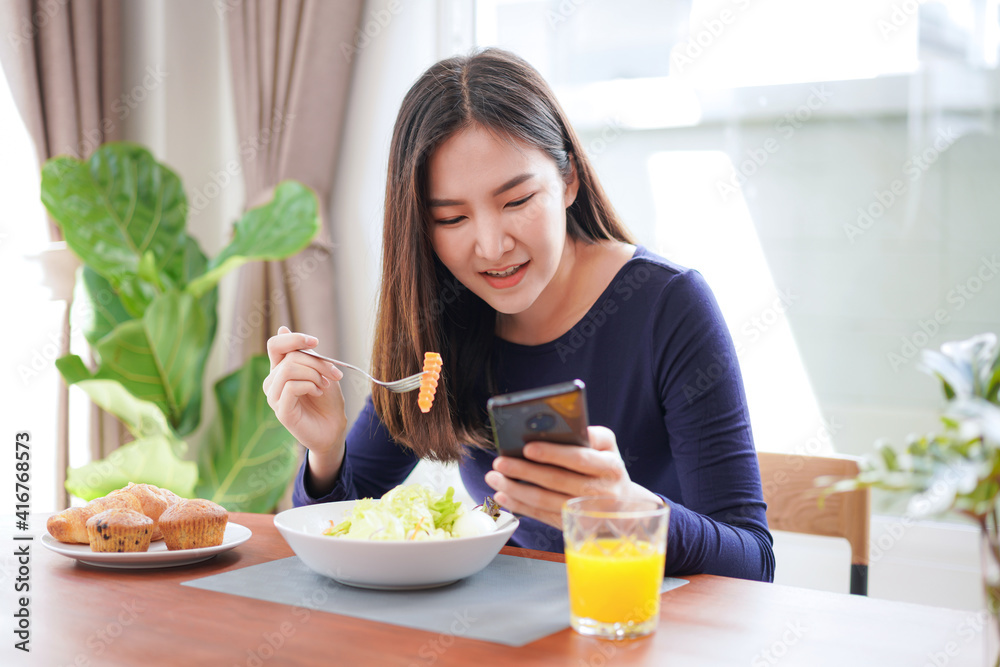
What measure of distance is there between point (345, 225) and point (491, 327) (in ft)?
4.80

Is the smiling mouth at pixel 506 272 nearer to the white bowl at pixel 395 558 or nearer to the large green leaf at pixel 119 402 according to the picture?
the white bowl at pixel 395 558

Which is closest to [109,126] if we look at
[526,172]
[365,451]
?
[365,451]

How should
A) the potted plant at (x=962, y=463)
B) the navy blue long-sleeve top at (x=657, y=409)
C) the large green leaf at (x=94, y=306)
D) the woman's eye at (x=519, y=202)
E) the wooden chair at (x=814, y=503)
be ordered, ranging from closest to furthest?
the potted plant at (x=962, y=463), the navy blue long-sleeve top at (x=657, y=409), the woman's eye at (x=519, y=202), the wooden chair at (x=814, y=503), the large green leaf at (x=94, y=306)

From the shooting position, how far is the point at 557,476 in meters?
0.83

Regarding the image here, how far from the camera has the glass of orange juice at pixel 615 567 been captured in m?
0.74

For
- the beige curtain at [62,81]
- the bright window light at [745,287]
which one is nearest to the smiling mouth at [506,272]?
the bright window light at [745,287]

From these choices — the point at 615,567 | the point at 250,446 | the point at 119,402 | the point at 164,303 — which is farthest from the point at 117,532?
the point at 250,446

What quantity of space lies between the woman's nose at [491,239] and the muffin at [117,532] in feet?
1.87

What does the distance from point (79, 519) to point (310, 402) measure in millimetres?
339

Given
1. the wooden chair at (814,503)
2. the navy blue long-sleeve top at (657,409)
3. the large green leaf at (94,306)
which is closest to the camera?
the navy blue long-sleeve top at (657,409)

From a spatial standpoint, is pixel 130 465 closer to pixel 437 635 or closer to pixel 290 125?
pixel 290 125

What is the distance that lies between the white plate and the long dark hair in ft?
1.41

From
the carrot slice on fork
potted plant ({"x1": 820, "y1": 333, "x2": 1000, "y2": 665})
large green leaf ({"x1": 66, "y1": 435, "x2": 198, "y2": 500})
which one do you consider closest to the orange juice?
potted plant ({"x1": 820, "y1": 333, "x2": 1000, "y2": 665})

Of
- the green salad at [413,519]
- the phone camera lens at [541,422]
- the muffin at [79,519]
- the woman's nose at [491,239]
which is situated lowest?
the muffin at [79,519]
